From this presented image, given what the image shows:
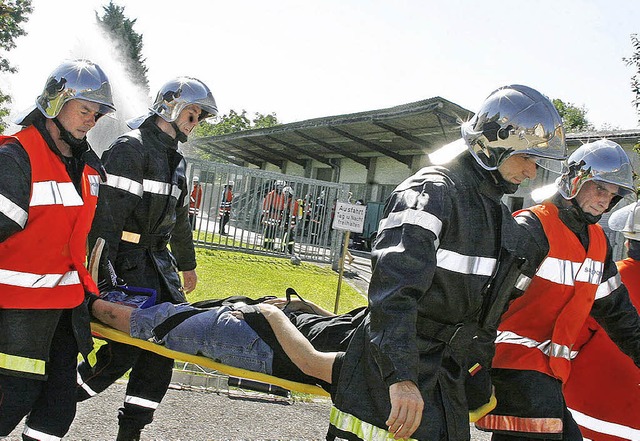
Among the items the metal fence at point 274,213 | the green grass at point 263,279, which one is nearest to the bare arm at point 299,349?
the green grass at point 263,279

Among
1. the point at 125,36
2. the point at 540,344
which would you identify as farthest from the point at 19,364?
the point at 125,36

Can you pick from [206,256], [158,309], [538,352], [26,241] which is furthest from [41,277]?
[206,256]

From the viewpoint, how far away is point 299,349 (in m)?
2.96

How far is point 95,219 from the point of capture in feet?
11.6

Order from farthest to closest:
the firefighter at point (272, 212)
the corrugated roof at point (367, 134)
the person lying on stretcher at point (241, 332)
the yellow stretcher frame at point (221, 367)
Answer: the corrugated roof at point (367, 134) → the firefighter at point (272, 212) → the person lying on stretcher at point (241, 332) → the yellow stretcher frame at point (221, 367)

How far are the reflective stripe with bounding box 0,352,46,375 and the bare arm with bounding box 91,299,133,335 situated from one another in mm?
590

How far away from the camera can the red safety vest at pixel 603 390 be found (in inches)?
141

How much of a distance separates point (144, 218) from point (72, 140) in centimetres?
85

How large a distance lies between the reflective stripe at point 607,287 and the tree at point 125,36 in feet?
180

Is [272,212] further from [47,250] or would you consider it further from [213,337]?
[47,250]

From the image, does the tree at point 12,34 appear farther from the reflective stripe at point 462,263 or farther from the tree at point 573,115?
the tree at point 573,115

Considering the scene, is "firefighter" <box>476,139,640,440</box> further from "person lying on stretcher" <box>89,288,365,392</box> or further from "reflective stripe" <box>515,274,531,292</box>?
"person lying on stretcher" <box>89,288,365,392</box>

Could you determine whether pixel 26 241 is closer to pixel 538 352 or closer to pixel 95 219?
pixel 95 219

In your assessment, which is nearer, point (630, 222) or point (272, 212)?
point (630, 222)
